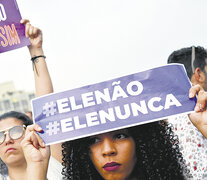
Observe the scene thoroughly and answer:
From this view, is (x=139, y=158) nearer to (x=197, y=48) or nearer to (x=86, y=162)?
(x=86, y=162)

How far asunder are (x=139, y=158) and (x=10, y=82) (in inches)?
2938

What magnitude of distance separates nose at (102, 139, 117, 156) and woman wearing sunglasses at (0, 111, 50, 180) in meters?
0.28

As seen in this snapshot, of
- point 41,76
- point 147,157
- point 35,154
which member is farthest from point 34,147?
point 41,76

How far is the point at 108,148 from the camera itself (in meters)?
1.85

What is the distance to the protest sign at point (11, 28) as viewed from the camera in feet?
8.34

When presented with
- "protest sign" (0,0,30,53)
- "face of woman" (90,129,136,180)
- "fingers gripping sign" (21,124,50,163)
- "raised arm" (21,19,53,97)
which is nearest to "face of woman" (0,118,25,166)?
"raised arm" (21,19,53,97)

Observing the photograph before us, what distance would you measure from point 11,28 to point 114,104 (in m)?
1.05

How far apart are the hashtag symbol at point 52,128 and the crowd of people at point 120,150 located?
42 mm

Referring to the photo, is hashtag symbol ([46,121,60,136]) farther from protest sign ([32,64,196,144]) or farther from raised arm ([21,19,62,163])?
raised arm ([21,19,62,163])

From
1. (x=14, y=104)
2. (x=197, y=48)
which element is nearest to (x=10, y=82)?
(x=14, y=104)

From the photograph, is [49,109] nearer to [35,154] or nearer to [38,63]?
[35,154]

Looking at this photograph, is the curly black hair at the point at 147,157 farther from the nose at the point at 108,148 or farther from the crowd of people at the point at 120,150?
the nose at the point at 108,148

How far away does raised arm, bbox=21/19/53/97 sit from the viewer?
2.41m

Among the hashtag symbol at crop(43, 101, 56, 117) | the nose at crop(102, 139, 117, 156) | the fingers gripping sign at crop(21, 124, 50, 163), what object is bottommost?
the nose at crop(102, 139, 117, 156)
